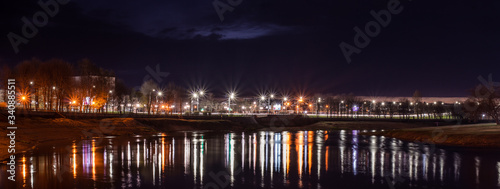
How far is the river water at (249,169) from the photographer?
24047mm

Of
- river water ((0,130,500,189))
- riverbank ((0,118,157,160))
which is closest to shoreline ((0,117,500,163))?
riverbank ((0,118,157,160))

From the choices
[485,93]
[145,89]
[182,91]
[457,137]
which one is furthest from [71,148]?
[182,91]

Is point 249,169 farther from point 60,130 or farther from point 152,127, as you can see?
point 152,127

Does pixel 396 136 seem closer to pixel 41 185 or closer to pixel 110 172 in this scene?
pixel 110 172

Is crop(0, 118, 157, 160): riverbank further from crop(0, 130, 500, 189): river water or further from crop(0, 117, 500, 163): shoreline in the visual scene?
crop(0, 130, 500, 189): river water

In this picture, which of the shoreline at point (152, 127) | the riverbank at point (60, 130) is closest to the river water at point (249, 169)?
→ the riverbank at point (60, 130)

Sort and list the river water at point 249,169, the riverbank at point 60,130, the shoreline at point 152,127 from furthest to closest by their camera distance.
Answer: the shoreline at point 152,127 → the riverbank at point 60,130 → the river water at point 249,169

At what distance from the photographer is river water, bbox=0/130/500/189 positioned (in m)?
24.0

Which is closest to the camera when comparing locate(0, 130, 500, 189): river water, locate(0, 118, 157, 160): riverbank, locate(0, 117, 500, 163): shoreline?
locate(0, 130, 500, 189): river water

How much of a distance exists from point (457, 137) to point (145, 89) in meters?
127

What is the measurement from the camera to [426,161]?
34.5 metres

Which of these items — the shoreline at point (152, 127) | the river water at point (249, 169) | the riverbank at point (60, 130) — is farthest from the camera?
the shoreline at point (152, 127)

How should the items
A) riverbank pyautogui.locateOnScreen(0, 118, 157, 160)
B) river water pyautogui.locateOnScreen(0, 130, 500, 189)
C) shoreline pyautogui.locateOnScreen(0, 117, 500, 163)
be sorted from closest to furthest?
river water pyautogui.locateOnScreen(0, 130, 500, 189), riverbank pyautogui.locateOnScreen(0, 118, 157, 160), shoreline pyautogui.locateOnScreen(0, 117, 500, 163)

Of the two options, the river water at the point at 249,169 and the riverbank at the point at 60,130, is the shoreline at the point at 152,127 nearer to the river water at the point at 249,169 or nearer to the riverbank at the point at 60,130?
the riverbank at the point at 60,130
